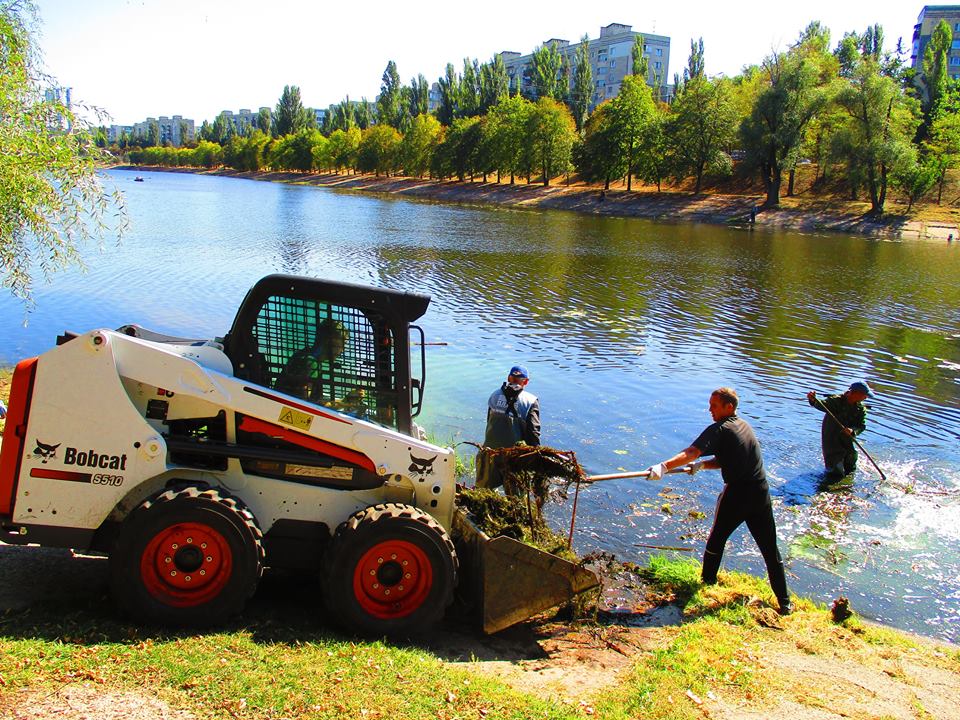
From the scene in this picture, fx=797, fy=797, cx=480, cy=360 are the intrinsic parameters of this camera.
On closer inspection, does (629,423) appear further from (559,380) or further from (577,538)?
(577,538)

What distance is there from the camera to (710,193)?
75562 millimetres

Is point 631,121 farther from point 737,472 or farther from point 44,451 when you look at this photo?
point 44,451

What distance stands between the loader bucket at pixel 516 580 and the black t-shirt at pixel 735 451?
183 centimetres

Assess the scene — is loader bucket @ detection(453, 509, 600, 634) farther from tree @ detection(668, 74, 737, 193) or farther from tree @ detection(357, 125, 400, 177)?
tree @ detection(357, 125, 400, 177)

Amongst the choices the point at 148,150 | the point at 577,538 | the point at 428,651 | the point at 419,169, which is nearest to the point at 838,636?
the point at 577,538

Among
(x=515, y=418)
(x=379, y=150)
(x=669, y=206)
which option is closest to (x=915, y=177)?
(x=669, y=206)

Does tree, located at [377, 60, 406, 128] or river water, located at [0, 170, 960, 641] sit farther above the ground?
tree, located at [377, 60, 406, 128]

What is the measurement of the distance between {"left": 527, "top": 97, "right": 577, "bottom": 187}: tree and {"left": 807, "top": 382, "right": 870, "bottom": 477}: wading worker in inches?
3045

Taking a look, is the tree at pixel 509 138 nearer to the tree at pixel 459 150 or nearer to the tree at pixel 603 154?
the tree at pixel 459 150

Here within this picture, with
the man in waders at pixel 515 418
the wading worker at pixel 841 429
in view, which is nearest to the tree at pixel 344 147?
the wading worker at pixel 841 429

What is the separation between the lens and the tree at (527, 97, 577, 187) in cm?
8575

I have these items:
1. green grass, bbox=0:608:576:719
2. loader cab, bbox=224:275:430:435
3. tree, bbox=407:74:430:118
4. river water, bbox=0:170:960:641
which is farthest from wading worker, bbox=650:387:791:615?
tree, bbox=407:74:430:118

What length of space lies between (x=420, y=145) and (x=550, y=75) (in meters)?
29.1

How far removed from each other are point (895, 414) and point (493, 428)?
1058cm
